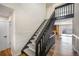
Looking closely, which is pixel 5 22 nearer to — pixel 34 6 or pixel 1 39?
pixel 1 39

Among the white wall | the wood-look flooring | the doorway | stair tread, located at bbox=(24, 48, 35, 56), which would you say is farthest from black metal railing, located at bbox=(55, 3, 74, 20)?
the wood-look flooring

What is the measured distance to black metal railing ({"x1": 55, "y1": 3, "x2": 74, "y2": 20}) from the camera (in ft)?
4.75

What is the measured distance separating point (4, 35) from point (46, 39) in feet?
2.01

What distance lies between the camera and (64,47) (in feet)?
4.86

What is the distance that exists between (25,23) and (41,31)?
265mm

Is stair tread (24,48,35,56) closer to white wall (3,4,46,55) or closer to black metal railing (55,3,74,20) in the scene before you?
white wall (3,4,46,55)

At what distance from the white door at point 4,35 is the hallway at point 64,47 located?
2.23 feet

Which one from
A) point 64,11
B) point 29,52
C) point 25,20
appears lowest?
point 29,52

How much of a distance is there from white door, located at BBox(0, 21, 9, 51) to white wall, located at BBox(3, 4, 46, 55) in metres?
0.13

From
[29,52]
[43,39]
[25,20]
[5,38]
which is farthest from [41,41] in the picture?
Result: [5,38]

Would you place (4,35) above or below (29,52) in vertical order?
above

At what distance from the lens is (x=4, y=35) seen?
1.48m

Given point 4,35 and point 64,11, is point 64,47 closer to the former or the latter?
point 64,11

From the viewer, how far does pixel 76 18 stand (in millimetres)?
1494
